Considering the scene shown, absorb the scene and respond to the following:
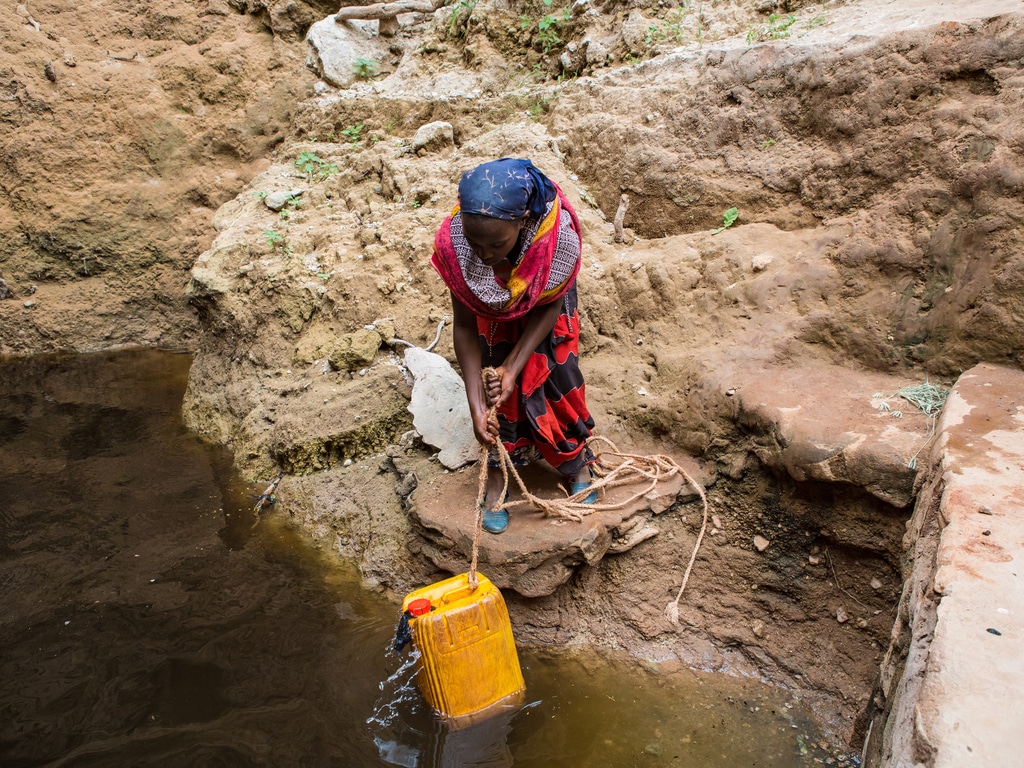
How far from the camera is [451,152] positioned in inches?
198

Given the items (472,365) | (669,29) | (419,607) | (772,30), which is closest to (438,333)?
(472,365)

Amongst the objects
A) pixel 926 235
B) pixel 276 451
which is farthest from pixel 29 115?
pixel 926 235

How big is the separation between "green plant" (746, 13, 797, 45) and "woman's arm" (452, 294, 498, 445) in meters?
2.63

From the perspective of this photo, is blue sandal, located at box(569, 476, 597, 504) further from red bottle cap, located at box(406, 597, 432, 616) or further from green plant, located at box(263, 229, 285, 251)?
green plant, located at box(263, 229, 285, 251)

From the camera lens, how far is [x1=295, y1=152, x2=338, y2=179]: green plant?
5.41 meters

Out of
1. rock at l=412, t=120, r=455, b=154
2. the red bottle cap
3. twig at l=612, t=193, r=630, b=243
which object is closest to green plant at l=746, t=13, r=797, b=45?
twig at l=612, t=193, r=630, b=243

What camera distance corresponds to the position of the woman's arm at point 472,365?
2637 mm

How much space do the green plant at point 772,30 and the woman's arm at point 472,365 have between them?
263 centimetres

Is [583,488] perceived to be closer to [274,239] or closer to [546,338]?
[546,338]

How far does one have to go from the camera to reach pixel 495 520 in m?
2.96

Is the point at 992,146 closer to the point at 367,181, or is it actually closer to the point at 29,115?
the point at 367,181

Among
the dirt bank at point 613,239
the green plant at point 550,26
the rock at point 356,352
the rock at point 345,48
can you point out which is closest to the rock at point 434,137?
the dirt bank at point 613,239

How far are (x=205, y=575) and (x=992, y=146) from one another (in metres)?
4.01

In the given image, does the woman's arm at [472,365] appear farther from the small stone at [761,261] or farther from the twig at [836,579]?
the small stone at [761,261]
